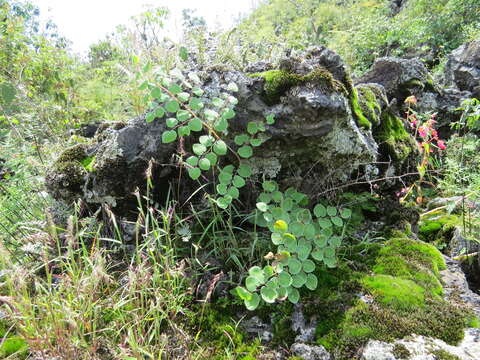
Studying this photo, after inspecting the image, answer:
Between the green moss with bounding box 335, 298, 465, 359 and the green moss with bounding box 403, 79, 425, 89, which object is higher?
the green moss with bounding box 403, 79, 425, 89

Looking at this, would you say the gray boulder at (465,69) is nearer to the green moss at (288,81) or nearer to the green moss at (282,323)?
the green moss at (288,81)

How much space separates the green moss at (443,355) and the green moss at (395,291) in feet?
0.79

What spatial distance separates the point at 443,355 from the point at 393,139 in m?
2.10

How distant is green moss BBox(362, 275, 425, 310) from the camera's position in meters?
1.66

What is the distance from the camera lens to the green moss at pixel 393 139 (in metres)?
2.92

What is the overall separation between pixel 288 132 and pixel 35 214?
2338 millimetres

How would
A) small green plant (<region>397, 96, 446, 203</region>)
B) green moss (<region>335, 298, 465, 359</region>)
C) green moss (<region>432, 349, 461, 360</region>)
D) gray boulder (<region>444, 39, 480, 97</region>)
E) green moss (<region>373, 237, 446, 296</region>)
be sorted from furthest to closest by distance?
gray boulder (<region>444, 39, 480, 97</region>), small green plant (<region>397, 96, 446, 203</region>), green moss (<region>373, 237, 446, 296</region>), green moss (<region>335, 298, 465, 359</region>), green moss (<region>432, 349, 461, 360</region>)

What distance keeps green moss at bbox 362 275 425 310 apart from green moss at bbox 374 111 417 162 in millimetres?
1411

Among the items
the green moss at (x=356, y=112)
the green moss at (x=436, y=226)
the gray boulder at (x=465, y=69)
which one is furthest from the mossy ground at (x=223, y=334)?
the gray boulder at (x=465, y=69)

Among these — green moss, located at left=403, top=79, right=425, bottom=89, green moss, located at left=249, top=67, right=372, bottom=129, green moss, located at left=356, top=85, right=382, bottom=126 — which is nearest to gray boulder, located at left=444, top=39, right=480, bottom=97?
green moss, located at left=403, top=79, right=425, bottom=89

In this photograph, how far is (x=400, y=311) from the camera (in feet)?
5.29

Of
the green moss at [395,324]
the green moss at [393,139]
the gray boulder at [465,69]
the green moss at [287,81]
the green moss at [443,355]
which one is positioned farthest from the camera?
the gray boulder at [465,69]

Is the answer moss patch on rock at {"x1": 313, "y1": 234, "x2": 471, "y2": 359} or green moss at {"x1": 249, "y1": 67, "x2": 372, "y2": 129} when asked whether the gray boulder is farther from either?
moss patch on rock at {"x1": 313, "y1": 234, "x2": 471, "y2": 359}

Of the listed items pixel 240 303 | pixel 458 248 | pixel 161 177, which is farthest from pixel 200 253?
pixel 458 248
